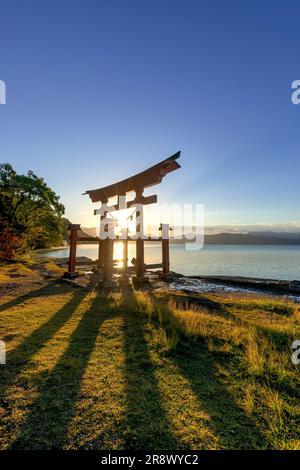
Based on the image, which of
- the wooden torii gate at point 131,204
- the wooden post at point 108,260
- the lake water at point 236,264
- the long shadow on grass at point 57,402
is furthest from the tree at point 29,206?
the long shadow on grass at point 57,402

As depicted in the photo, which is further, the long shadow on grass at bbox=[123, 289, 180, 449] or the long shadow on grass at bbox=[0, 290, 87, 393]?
the long shadow on grass at bbox=[0, 290, 87, 393]

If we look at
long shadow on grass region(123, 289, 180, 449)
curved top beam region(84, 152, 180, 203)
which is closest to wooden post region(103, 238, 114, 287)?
curved top beam region(84, 152, 180, 203)

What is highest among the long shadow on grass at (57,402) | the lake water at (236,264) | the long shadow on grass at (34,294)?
the long shadow on grass at (57,402)

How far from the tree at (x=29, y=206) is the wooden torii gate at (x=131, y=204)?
10.1 m

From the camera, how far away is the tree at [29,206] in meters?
22.4

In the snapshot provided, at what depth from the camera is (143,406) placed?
282 centimetres

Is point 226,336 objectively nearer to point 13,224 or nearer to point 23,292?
point 23,292

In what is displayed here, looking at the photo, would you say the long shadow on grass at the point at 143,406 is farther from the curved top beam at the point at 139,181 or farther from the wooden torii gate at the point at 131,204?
the curved top beam at the point at 139,181

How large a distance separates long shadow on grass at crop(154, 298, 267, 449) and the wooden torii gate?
750cm

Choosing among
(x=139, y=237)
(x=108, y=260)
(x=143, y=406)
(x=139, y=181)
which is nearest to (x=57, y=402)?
(x=143, y=406)

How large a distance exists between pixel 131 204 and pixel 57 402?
1062 cm

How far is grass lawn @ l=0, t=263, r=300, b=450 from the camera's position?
2.38m

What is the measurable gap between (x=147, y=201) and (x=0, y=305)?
7.72 meters

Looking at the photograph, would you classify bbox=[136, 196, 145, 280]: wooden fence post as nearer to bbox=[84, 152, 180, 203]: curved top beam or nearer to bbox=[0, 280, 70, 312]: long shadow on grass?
bbox=[84, 152, 180, 203]: curved top beam
